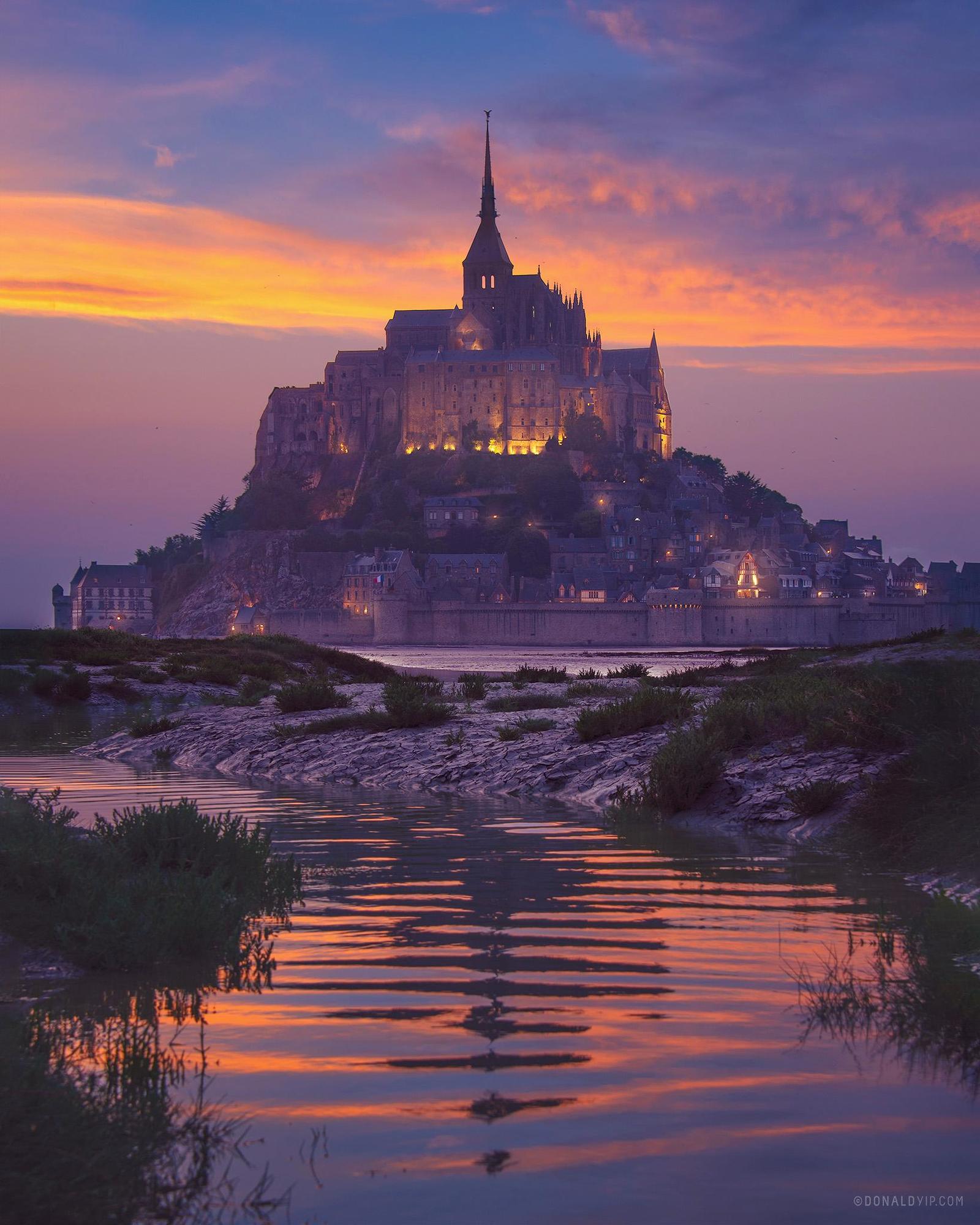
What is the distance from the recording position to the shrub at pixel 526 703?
19.6 meters

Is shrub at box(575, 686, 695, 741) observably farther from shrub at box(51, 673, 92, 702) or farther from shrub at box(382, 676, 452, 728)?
shrub at box(51, 673, 92, 702)

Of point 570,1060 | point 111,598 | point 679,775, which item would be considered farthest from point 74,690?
point 111,598

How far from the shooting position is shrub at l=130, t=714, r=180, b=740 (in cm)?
1938

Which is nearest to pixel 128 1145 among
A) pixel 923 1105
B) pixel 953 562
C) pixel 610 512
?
pixel 923 1105

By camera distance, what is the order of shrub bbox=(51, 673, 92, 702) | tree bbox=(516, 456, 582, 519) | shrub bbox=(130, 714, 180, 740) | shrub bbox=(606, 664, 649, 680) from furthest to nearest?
1. tree bbox=(516, 456, 582, 519)
2. shrub bbox=(606, 664, 649, 680)
3. shrub bbox=(51, 673, 92, 702)
4. shrub bbox=(130, 714, 180, 740)

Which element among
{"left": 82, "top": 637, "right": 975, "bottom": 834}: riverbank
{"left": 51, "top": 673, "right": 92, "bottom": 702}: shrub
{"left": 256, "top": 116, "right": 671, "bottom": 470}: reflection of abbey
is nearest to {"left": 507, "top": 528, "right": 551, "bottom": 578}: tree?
{"left": 256, "top": 116, "right": 671, "bottom": 470}: reflection of abbey

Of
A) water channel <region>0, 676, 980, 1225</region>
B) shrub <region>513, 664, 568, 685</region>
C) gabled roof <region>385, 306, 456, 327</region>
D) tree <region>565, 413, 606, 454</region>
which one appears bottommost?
water channel <region>0, 676, 980, 1225</region>

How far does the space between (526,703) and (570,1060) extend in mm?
15382

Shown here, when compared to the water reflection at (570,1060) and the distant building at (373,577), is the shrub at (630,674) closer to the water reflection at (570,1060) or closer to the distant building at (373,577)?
the water reflection at (570,1060)

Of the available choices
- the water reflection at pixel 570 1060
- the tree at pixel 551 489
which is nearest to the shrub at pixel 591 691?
the water reflection at pixel 570 1060

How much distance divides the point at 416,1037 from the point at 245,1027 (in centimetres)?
65

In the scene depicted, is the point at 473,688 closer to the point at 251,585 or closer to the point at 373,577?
the point at 373,577

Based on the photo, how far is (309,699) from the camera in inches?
799

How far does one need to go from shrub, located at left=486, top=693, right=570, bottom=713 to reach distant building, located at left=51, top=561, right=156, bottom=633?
156 meters
